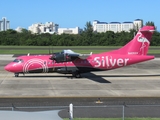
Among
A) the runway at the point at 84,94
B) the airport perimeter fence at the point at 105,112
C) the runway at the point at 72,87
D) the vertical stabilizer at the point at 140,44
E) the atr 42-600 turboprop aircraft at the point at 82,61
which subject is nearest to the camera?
the airport perimeter fence at the point at 105,112

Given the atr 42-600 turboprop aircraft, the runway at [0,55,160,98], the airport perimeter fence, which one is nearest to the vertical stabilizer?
the atr 42-600 turboprop aircraft

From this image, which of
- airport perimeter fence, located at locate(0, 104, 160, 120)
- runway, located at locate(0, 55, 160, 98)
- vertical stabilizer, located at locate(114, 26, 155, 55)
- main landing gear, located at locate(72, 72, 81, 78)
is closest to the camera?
airport perimeter fence, located at locate(0, 104, 160, 120)

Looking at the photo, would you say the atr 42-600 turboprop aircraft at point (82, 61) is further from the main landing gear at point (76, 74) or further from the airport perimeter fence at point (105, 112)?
the airport perimeter fence at point (105, 112)

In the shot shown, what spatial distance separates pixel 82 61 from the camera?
2958 centimetres

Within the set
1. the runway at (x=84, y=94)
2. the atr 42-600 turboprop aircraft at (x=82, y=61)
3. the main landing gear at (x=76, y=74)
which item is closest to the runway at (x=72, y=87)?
the runway at (x=84, y=94)

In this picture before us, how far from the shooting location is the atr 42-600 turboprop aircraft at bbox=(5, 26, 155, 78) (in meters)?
29.1

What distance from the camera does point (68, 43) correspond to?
97.0 metres

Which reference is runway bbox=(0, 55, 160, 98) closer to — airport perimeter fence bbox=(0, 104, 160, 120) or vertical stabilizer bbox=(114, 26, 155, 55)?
vertical stabilizer bbox=(114, 26, 155, 55)

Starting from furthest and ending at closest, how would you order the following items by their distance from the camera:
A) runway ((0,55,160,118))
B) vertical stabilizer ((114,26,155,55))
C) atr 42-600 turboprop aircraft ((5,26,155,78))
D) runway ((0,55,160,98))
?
1. vertical stabilizer ((114,26,155,55))
2. atr 42-600 turboprop aircraft ((5,26,155,78))
3. runway ((0,55,160,98))
4. runway ((0,55,160,118))

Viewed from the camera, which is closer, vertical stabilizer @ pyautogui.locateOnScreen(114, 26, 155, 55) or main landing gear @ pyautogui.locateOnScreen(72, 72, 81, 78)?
main landing gear @ pyautogui.locateOnScreen(72, 72, 81, 78)

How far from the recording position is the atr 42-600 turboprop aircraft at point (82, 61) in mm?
29125

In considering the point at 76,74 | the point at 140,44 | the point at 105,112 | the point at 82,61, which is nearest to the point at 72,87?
the point at 76,74

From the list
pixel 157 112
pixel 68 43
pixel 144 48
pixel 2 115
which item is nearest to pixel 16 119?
pixel 2 115

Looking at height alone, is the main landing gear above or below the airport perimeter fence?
above
